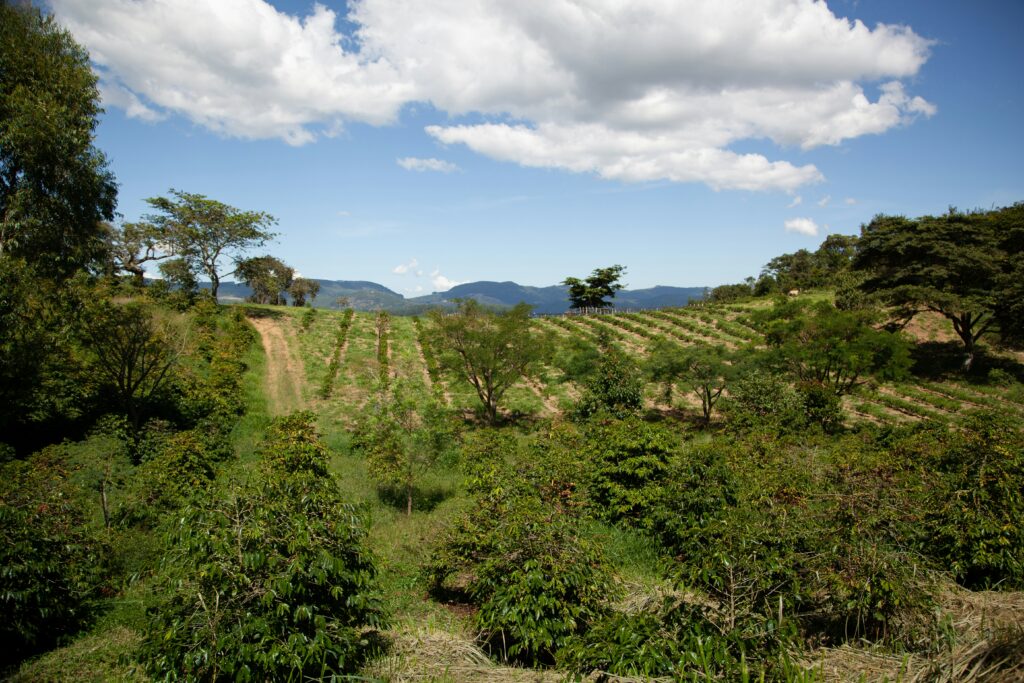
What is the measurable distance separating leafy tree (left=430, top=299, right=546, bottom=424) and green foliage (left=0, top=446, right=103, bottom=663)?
1758 centimetres

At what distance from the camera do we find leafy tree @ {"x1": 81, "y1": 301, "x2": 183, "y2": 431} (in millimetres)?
18406

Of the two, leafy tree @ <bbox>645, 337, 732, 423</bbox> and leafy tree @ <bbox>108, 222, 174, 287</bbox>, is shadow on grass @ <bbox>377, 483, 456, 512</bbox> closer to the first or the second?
leafy tree @ <bbox>645, 337, 732, 423</bbox>

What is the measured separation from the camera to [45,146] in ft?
Answer: 49.9

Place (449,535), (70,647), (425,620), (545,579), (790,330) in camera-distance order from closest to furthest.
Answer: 1. (545,579)
2. (70,647)
3. (425,620)
4. (449,535)
5. (790,330)

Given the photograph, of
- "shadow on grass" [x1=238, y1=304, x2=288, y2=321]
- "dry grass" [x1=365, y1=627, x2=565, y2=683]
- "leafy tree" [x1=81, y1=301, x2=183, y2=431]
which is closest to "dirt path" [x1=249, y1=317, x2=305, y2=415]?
"shadow on grass" [x1=238, y1=304, x2=288, y2=321]

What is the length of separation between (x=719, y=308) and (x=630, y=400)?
3513 cm

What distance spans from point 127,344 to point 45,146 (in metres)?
7.35

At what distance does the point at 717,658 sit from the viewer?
4.63 meters

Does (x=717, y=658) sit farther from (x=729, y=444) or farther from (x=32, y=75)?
(x=32, y=75)

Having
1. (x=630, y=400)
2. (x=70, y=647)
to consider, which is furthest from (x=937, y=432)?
(x=70, y=647)

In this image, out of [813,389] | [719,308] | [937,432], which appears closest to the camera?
[937,432]

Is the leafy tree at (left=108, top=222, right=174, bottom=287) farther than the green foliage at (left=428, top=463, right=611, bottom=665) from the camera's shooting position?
Yes

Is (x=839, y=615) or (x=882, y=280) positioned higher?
(x=882, y=280)

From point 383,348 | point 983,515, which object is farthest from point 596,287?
point 983,515
